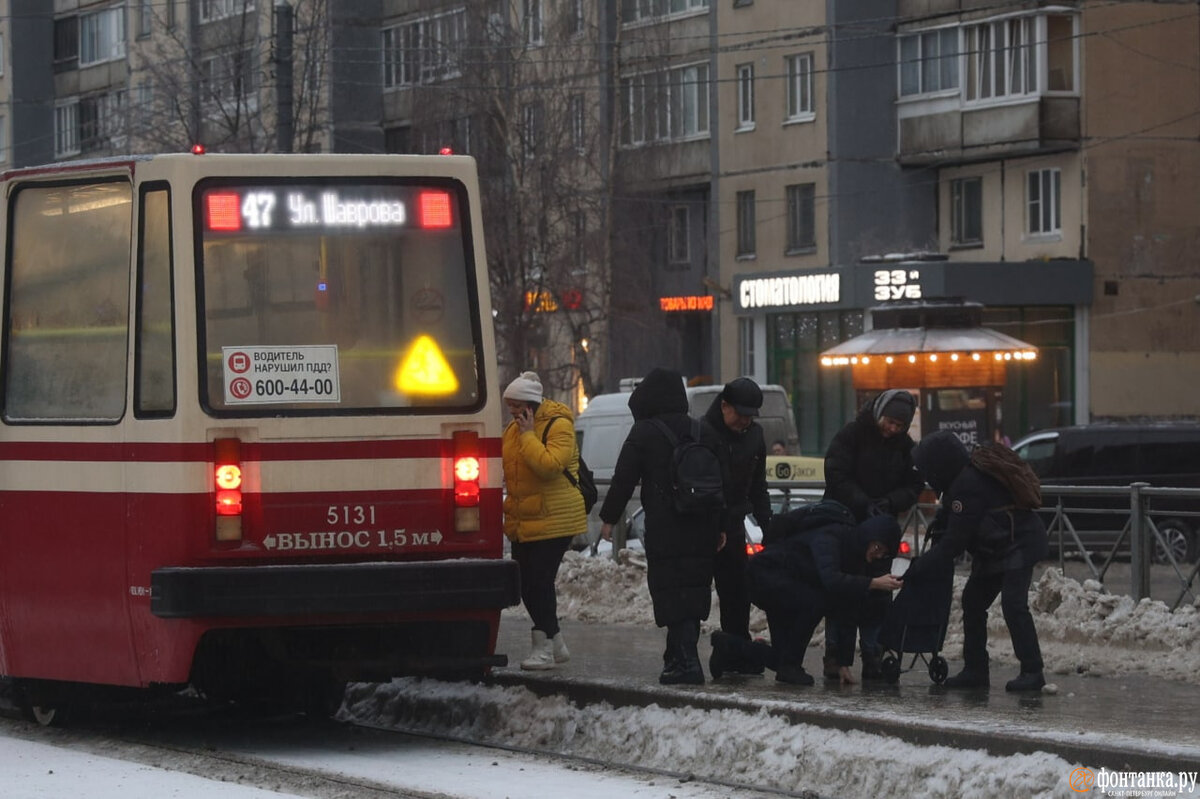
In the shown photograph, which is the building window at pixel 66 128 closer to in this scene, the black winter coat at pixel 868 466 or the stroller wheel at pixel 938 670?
the black winter coat at pixel 868 466

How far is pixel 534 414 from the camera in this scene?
11.7 metres

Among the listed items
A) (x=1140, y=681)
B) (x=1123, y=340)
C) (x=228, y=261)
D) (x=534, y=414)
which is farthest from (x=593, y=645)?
(x=1123, y=340)

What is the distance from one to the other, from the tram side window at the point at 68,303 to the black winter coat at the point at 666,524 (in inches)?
106

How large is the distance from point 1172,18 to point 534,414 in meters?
32.1

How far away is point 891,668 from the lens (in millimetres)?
11227

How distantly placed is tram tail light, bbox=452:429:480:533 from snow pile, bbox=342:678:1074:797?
123 cm

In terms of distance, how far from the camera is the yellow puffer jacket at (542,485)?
38.2 feet

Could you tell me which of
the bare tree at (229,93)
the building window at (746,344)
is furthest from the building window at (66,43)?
the building window at (746,344)

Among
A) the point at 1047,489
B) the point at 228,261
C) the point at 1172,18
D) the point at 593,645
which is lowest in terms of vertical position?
the point at 593,645

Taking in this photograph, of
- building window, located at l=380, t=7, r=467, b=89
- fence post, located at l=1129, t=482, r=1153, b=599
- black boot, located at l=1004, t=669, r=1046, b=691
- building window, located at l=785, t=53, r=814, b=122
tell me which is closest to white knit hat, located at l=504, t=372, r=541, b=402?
black boot, located at l=1004, t=669, r=1046, b=691

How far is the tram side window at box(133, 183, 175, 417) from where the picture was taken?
32.5 feet

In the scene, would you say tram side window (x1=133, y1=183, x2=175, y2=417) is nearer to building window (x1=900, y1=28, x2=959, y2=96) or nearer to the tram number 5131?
the tram number 5131

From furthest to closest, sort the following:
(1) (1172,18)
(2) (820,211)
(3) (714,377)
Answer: (3) (714,377) → (2) (820,211) → (1) (1172,18)

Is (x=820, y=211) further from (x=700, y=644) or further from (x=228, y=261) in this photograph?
(x=228, y=261)
